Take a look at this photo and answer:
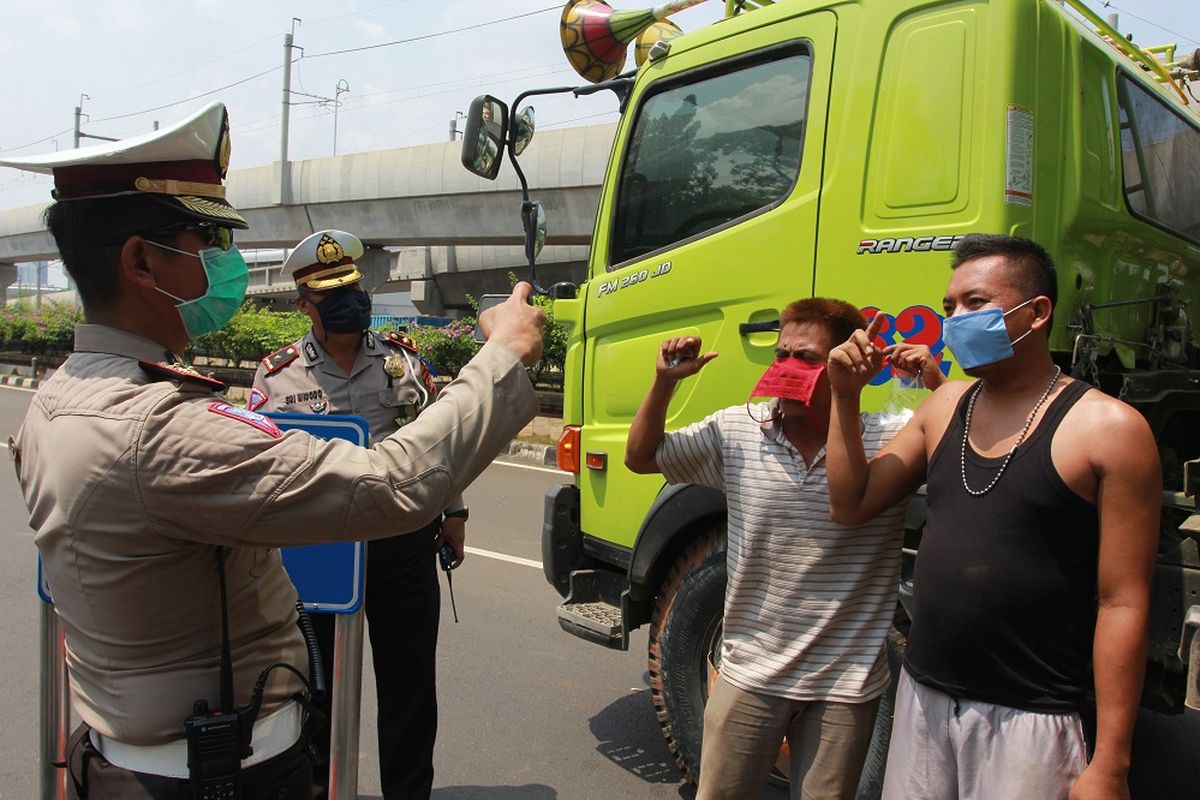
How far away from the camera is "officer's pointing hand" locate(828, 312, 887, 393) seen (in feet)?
6.50

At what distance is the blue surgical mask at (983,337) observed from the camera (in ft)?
6.21

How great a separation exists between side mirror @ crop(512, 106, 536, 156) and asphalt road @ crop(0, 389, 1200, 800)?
2.29 metres

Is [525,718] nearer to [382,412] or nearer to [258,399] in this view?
[382,412]

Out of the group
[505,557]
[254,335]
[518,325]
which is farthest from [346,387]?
[254,335]

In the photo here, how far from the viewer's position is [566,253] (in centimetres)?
2572

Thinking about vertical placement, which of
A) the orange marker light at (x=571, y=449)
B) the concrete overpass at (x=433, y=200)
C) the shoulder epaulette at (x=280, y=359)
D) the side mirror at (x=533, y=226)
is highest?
the concrete overpass at (x=433, y=200)

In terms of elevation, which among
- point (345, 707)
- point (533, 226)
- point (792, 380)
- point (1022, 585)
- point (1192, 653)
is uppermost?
point (533, 226)

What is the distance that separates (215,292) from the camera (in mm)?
1648

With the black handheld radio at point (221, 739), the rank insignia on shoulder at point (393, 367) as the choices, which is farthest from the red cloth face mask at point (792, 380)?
the rank insignia on shoulder at point (393, 367)

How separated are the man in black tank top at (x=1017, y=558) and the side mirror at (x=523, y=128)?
6.52 feet

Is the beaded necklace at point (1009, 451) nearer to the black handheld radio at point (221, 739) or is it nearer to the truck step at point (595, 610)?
the black handheld radio at point (221, 739)

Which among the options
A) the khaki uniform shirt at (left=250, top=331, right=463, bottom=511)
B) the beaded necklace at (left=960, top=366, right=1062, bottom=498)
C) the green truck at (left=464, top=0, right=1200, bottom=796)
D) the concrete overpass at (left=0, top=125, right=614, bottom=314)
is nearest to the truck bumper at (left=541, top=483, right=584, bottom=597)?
the green truck at (left=464, top=0, right=1200, bottom=796)

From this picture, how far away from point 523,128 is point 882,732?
2.40m

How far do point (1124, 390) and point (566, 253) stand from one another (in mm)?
23443
